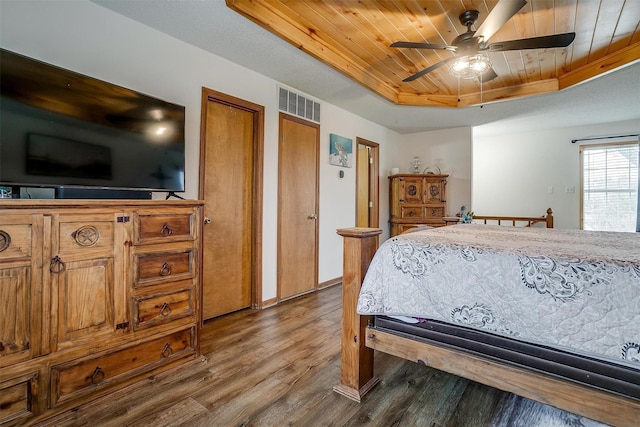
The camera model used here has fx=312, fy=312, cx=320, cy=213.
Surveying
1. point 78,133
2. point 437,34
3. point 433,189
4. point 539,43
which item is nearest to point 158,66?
point 78,133

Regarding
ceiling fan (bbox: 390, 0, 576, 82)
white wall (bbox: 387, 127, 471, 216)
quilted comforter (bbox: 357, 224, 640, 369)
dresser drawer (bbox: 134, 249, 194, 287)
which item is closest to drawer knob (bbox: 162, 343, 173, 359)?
dresser drawer (bbox: 134, 249, 194, 287)

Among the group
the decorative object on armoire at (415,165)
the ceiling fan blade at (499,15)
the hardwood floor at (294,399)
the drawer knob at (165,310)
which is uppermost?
the ceiling fan blade at (499,15)

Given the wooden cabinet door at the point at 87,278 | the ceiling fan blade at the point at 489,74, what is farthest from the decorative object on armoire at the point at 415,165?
the wooden cabinet door at the point at 87,278

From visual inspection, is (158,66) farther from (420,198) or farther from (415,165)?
(415,165)

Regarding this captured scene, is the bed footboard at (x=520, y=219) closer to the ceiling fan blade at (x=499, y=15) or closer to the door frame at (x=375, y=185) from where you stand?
the door frame at (x=375, y=185)

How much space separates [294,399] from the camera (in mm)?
1677

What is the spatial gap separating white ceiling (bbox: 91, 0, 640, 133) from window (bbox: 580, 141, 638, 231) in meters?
0.51

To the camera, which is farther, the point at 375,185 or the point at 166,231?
the point at 375,185

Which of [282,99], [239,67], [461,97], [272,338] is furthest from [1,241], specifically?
[461,97]

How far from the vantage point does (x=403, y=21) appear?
8.23 feet

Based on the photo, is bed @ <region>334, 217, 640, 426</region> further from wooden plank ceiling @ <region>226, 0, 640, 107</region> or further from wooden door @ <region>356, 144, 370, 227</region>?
wooden door @ <region>356, 144, 370, 227</region>

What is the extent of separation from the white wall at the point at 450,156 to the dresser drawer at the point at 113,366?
14.8ft

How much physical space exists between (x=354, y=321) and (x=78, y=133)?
1.85 meters

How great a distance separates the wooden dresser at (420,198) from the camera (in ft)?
16.5
